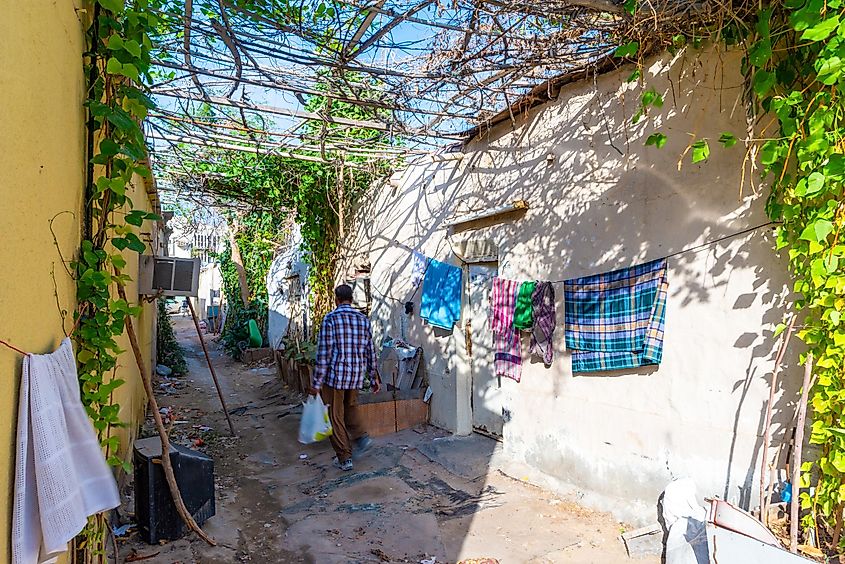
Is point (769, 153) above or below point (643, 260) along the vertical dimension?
above

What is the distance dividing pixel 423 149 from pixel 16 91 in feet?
20.1

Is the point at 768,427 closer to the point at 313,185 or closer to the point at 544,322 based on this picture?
the point at 544,322

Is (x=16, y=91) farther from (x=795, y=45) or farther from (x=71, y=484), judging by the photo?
(x=795, y=45)

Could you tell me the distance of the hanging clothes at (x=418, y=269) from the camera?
746 centimetres

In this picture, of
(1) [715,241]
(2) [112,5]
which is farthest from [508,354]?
(2) [112,5]

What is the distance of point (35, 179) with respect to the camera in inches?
73.2

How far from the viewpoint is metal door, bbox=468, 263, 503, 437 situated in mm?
6078

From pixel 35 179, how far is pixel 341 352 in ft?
14.0

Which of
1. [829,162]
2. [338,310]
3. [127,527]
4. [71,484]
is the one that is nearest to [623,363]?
[829,162]

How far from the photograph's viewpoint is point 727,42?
343cm

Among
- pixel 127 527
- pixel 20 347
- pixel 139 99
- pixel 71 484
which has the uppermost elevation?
pixel 139 99

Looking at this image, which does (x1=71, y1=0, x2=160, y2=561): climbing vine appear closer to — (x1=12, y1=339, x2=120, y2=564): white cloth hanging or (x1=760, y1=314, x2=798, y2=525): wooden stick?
(x1=12, y1=339, x2=120, y2=564): white cloth hanging

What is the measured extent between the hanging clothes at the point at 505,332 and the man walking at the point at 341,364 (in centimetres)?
146

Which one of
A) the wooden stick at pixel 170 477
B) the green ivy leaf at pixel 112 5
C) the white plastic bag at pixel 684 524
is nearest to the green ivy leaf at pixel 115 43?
the green ivy leaf at pixel 112 5
